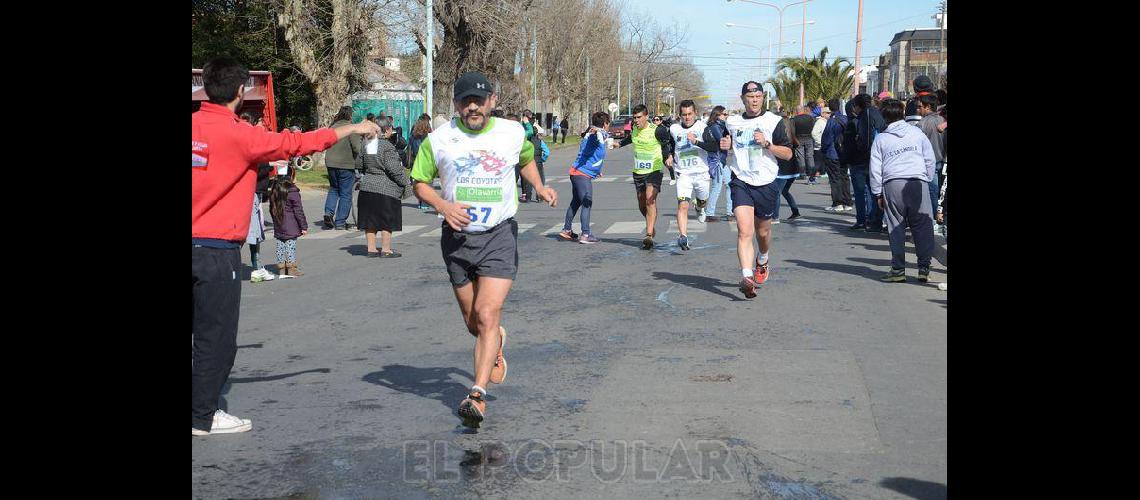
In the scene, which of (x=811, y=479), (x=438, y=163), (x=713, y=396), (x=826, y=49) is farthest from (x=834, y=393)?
(x=826, y=49)

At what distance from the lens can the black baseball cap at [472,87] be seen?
639 cm

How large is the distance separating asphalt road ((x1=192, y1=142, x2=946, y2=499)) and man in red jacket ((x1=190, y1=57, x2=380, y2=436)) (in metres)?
0.38

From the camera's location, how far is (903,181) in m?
11.5

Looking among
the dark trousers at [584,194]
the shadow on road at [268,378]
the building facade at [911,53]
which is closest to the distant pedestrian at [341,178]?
the dark trousers at [584,194]

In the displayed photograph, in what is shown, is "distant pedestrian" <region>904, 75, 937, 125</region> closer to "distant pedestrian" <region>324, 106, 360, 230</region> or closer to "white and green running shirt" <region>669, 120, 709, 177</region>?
"white and green running shirt" <region>669, 120, 709, 177</region>

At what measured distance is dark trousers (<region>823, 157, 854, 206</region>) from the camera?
65.4ft

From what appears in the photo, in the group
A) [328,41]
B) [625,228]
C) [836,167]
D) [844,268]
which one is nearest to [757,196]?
[844,268]

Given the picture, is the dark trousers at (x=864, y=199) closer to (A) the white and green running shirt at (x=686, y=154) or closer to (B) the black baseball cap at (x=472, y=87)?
(A) the white and green running shirt at (x=686, y=154)
